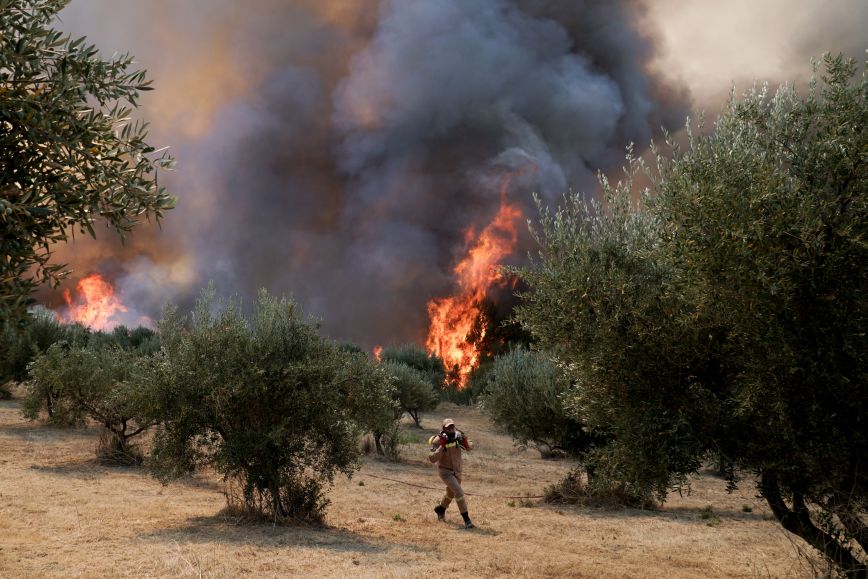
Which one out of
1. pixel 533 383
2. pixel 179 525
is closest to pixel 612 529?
pixel 533 383

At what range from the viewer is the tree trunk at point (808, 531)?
330 inches

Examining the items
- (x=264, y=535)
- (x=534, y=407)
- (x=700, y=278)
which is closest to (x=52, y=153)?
(x=700, y=278)

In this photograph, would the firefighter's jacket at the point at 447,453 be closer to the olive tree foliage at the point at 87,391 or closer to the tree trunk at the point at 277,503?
the tree trunk at the point at 277,503

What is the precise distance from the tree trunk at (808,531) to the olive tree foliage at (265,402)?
28.7ft

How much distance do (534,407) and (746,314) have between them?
53.0 ft

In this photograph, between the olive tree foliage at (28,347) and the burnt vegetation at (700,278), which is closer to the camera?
the burnt vegetation at (700,278)

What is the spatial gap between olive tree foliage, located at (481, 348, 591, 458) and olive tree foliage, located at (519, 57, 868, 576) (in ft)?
41.7

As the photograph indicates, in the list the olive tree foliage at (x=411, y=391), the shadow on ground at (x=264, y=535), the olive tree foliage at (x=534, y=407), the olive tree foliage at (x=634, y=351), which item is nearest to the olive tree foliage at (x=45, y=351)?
the shadow on ground at (x=264, y=535)

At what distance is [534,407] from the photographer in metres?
23.1

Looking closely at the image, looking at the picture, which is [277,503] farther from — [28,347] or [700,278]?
[28,347]

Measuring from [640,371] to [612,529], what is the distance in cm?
962

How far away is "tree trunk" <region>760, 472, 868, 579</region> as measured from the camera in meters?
8.38

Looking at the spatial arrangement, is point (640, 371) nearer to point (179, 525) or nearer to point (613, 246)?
point (613, 246)

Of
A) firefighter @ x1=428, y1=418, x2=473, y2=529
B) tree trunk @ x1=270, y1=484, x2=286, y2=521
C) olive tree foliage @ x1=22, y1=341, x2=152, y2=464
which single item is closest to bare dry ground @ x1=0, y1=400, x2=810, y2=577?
tree trunk @ x1=270, y1=484, x2=286, y2=521
